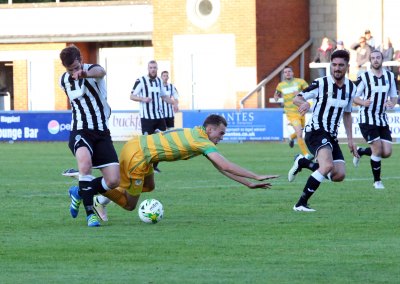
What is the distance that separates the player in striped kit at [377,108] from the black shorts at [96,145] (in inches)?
240

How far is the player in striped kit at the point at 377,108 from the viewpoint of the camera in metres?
18.1

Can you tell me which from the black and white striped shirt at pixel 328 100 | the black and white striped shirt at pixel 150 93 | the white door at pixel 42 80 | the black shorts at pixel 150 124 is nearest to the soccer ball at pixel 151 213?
the black and white striped shirt at pixel 328 100

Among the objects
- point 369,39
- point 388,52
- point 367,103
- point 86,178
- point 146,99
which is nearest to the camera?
point 86,178

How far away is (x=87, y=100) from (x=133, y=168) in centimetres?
94

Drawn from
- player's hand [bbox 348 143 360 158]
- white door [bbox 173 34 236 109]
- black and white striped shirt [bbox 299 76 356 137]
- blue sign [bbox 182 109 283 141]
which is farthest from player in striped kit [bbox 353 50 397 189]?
white door [bbox 173 34 236 109]

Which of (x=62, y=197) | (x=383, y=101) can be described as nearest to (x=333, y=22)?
(x=383, y=101)

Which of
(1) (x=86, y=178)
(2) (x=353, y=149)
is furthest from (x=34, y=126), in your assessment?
(1) (x=86, y=178)

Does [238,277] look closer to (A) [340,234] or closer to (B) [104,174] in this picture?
(A) [340,234]

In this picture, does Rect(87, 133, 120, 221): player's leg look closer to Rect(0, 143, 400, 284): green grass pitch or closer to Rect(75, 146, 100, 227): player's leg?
Rect(75, 146, 100, 227): player's leg

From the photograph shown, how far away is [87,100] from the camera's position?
12.9 m

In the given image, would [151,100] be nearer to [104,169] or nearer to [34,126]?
[104,169]

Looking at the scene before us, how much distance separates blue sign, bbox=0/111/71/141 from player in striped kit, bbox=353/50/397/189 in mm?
18437

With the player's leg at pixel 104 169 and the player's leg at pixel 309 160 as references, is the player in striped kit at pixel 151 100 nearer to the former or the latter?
the player's leg at pixel 309 160

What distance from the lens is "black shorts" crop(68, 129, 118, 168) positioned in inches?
506
